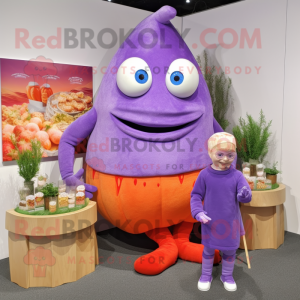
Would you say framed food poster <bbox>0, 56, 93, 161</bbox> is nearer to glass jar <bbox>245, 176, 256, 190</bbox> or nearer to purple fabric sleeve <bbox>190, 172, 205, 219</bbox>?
purple fabric sleeve <bbox>190, 172, 205, 219</bbox>

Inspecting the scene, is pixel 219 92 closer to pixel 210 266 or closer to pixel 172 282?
pixel 210 266

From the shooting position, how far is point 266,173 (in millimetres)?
3375

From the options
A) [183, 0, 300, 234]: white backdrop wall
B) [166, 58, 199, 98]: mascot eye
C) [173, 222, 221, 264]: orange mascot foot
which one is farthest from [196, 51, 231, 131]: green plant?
[173, 222, 221, 264]: orange mascot foot

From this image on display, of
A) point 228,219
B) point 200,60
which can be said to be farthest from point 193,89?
point 200,60

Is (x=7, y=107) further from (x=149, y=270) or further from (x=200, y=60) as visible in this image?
(x=200, y=60)

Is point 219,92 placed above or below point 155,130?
above

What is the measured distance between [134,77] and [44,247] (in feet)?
4.78

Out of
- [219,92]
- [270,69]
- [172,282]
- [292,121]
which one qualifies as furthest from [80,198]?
[270,69]

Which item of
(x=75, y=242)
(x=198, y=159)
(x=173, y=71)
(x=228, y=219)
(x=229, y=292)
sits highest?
(x=173, y=71)

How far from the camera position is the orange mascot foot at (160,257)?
2701 mm

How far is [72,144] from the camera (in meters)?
3.05

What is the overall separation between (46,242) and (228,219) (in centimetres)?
131

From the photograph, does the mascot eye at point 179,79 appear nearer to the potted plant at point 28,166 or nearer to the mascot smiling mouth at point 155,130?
the mascot smiling mouth at point 155,130

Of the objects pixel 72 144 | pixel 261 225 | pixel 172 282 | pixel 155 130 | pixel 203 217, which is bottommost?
pixel 172 282
